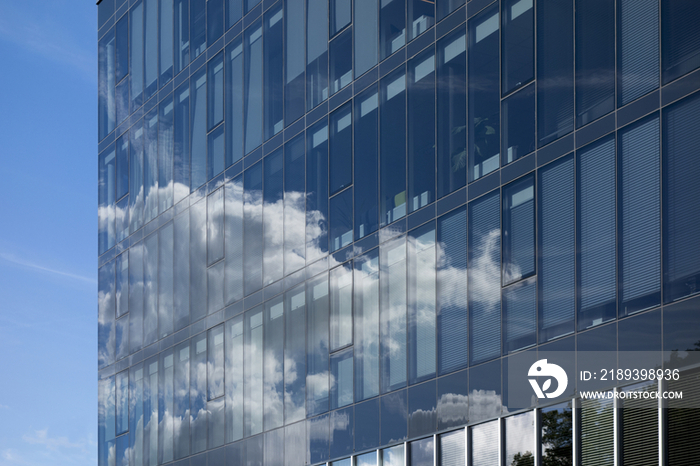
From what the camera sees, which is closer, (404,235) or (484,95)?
(484,95)

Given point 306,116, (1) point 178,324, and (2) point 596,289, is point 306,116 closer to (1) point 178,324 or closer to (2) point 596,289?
(1) point 178,324

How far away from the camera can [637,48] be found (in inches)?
766

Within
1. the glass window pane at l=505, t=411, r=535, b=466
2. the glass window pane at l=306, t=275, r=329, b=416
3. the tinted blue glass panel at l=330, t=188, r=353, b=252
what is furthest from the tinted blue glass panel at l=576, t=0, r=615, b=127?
the glass window pane at l=306, t=275, r=329, b=416

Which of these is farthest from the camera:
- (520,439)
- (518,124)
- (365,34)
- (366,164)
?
(365,34)

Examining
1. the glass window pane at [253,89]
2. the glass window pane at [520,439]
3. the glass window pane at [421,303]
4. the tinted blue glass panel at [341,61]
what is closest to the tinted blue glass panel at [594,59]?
the glass window pane at [421,303]

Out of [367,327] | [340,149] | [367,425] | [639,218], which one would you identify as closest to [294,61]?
[340,149]

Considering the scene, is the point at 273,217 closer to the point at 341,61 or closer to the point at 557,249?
the point at 341,61

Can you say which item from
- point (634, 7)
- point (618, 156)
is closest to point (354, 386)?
point (618, 156)

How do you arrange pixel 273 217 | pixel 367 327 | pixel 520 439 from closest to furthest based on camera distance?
1. pixel 520 439
2. pixel 367 327
3. pixel 273 217

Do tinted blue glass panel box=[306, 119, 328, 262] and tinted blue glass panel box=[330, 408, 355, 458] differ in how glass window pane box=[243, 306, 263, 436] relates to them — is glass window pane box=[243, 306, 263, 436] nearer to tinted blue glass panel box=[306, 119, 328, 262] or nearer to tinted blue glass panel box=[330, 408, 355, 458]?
tinted blue glass panel box=[306, 119, 328, 262]

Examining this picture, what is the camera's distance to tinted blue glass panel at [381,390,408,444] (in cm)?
2479

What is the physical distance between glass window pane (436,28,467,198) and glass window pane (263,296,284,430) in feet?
27.8

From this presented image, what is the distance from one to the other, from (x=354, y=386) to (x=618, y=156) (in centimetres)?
1036

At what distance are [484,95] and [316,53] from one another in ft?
27.8
